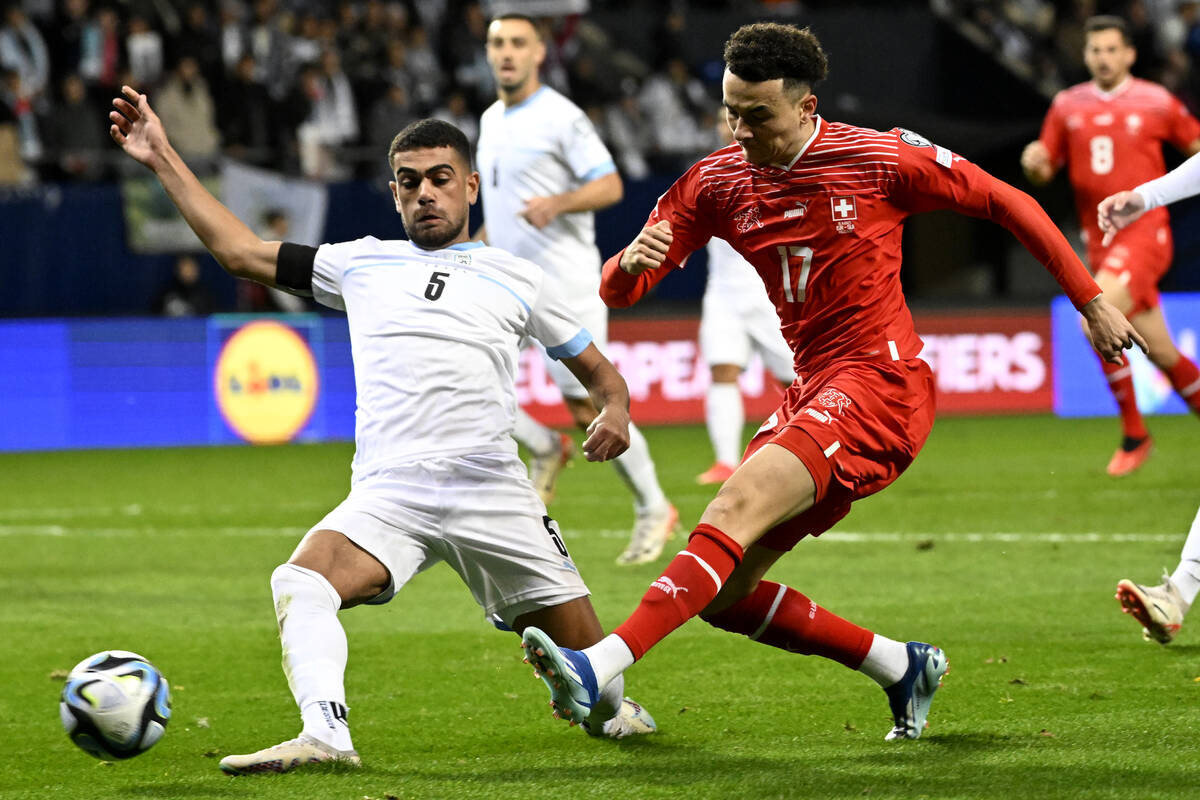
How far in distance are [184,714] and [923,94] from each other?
17.6 m

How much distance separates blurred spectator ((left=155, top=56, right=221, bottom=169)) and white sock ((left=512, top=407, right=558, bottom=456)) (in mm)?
8497

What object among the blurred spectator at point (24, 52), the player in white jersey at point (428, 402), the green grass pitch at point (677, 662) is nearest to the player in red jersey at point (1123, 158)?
the green grass pitch at point (677, 662)

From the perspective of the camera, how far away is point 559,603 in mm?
4750

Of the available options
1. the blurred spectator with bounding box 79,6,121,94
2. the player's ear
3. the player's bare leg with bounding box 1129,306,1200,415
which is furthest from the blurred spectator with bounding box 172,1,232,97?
the player's ear

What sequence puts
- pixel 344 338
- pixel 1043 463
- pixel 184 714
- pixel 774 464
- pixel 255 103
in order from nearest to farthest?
pixel 774 464 < pixel 184 714 < pixel 1043 463 < pixel 344 338 < pixel 255 103

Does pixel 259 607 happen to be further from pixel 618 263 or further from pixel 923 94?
pixel 923 94

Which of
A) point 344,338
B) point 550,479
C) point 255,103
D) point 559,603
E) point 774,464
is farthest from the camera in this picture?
point 255,103

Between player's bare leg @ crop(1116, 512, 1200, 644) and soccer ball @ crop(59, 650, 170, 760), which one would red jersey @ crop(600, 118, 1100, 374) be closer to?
player's bare leg @ crop(1116, 512, 1200, 644)

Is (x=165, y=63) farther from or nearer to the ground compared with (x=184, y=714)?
farther from the ground

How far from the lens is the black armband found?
4.75m

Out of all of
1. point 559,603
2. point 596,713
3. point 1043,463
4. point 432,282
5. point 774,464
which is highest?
point 432,282

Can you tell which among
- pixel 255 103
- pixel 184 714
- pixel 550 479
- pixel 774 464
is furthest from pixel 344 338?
pixel 774 464

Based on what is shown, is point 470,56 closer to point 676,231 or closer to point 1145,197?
point 1145,197

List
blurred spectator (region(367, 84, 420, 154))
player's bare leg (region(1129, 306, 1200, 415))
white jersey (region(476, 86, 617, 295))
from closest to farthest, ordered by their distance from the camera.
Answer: white jersey (region(476, 86, 617, 295)) < player's bare leg (region(1129, 306, 1200, 415)) < blurred spectator (region(367, 84, 420, 154))
